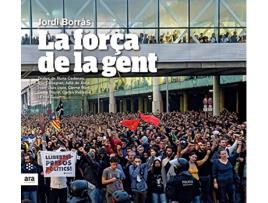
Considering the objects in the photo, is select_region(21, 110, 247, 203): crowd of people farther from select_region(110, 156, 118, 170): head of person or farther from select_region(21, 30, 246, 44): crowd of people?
select_region(21, 30, 246, 44): crowd of people

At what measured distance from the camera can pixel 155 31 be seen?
468cm

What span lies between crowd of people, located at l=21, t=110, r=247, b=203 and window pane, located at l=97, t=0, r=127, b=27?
61cm

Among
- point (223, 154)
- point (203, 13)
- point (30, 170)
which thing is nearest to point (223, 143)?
point (223, 154)

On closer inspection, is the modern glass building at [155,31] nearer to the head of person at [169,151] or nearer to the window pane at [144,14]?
the window pane at [144,14]

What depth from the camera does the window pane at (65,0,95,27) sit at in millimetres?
4594

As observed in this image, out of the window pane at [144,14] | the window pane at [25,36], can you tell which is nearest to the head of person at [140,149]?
the window pane at [144,14]

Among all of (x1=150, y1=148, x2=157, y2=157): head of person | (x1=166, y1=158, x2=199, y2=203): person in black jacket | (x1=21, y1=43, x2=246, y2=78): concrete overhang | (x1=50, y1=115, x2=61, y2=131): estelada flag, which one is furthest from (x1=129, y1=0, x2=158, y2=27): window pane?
(x1=166, y1=158, x2=199, y2=203): person in black jacket

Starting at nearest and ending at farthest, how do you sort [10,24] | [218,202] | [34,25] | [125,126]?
[10,24] → [34,25] → [125,126] → [218,202]

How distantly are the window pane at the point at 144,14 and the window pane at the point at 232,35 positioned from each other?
1.51 ft

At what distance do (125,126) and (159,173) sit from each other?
1.66ft
